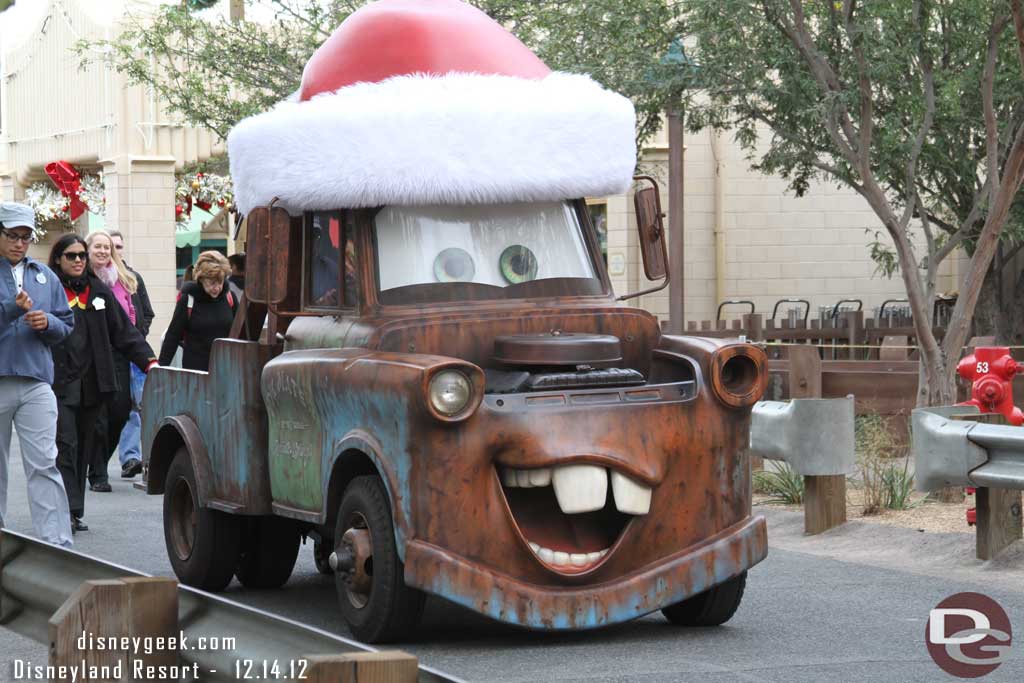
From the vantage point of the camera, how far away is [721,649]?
24.5 feet

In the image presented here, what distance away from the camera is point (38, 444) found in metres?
9.78

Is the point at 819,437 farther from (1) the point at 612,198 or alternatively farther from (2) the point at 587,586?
(1) the point at 612,198

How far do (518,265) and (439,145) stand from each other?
0.67 m

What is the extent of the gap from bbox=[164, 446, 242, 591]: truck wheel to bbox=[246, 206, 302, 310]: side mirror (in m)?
1.46

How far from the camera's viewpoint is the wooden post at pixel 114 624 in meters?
3.96

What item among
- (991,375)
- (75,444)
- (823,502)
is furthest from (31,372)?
(991,375)

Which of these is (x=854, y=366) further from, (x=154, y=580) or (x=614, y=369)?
(x=154, y=580)

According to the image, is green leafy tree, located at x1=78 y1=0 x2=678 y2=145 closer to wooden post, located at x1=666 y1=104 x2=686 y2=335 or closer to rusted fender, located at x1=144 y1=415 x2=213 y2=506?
wooden post, located at x1=666 y1=104 x2=686 y2=335

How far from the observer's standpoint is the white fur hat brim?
316 inches

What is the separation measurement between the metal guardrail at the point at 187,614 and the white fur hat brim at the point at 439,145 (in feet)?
10.3

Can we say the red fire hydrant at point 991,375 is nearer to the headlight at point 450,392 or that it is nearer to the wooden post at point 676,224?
the headlight at point 450,392

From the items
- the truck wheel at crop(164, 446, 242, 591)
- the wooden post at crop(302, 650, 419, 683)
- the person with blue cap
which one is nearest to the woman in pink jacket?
the person with blue cap

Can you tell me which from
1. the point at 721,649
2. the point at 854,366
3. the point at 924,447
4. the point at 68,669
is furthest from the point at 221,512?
the point at 854,366

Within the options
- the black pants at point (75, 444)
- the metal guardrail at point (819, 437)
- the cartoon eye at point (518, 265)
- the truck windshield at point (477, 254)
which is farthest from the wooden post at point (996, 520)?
the black pants at point (75, 444)
